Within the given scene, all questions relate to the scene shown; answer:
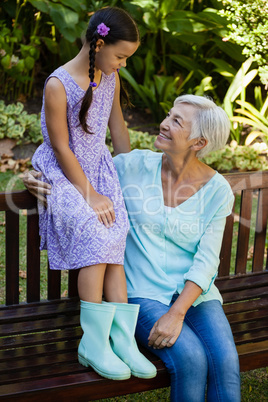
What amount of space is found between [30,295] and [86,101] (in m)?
1.04

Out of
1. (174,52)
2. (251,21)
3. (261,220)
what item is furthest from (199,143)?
(174,52)

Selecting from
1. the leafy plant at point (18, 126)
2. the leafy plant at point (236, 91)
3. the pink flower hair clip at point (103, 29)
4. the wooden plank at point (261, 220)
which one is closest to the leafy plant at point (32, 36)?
the leafy plant at point (18, 126)

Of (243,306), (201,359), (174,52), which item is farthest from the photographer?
(174,52)

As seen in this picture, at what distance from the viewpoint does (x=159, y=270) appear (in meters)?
2.73

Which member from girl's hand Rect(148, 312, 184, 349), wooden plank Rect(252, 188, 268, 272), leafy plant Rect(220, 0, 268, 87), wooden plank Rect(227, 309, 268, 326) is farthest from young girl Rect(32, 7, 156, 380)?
leafy plant Rect(220, 0, 268, 87)

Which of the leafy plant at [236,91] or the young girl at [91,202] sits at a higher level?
the young girl at [91,202]

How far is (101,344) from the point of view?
2336 millimetres

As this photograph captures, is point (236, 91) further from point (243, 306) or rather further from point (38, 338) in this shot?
point (38, 338)

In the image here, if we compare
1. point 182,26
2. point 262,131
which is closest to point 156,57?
point 182,26

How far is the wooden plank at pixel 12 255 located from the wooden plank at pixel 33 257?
0.06m

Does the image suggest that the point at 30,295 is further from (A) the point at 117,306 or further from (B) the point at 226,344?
(B) the point at 226,344

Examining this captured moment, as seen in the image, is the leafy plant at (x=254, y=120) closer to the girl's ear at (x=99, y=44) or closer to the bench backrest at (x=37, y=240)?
the bench backrest at (x=37, y=240)

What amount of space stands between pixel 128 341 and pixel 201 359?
1.00ft

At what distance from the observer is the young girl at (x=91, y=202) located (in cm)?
236
